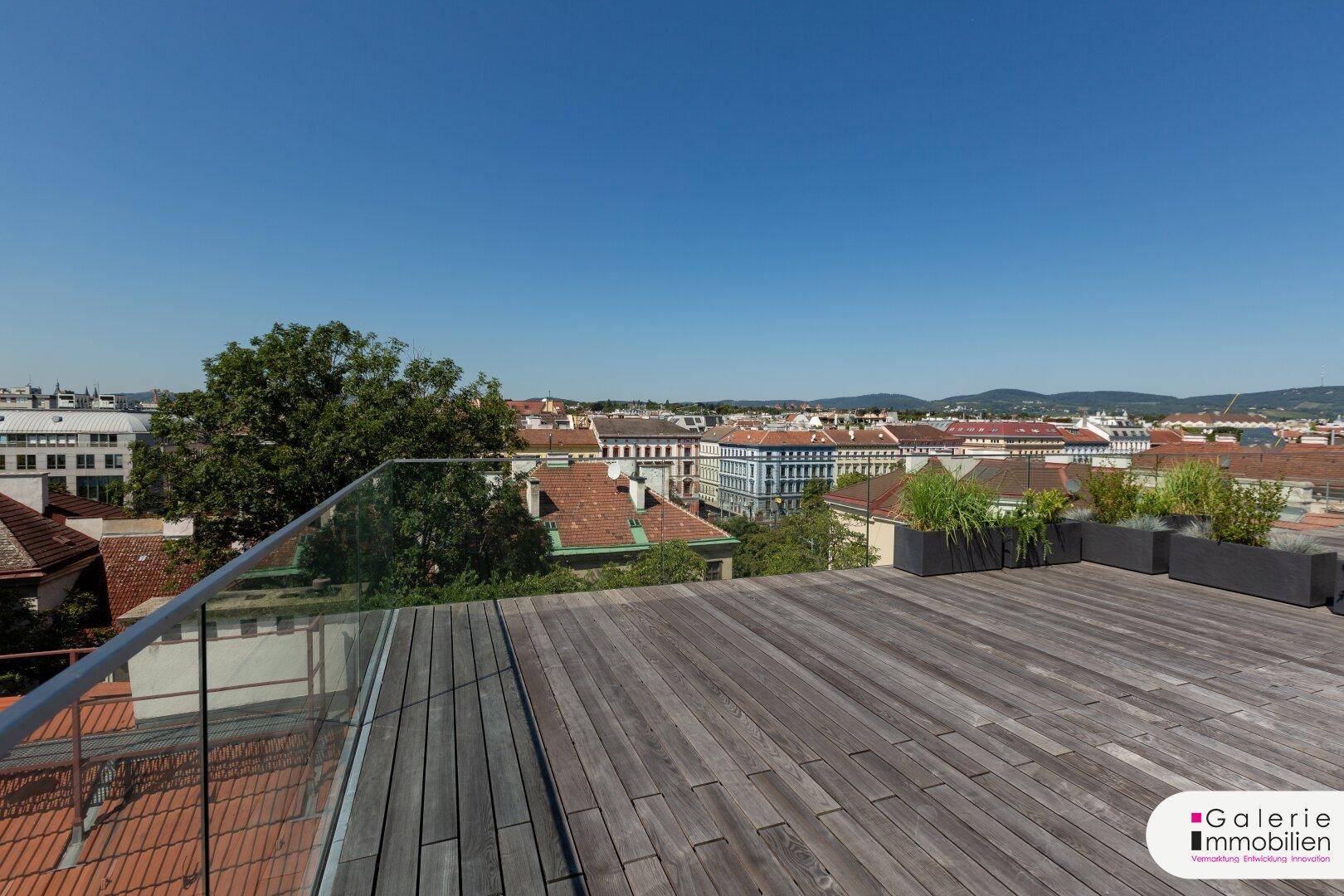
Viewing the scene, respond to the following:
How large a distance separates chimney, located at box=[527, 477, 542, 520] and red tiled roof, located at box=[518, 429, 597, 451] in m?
45.7

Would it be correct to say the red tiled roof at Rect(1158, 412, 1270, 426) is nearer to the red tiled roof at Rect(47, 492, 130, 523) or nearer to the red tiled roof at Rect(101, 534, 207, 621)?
the red tiled roof at Rect(101, 534, 207, 621)

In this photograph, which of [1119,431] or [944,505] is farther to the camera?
[1119,431]

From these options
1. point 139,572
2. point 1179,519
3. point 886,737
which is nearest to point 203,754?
point 886,737

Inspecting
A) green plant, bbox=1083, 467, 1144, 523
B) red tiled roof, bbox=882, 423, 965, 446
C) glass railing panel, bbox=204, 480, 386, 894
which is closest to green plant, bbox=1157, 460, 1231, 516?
green plant, bbox=1083, 467, 1144, 523

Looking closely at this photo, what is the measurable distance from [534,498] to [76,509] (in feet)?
67.2

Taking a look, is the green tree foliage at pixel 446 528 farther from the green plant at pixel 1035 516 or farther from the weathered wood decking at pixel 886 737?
the green plant at pixel 1035 516

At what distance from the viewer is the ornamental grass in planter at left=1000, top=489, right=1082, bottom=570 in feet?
16.3

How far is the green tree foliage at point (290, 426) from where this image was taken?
13156 mm

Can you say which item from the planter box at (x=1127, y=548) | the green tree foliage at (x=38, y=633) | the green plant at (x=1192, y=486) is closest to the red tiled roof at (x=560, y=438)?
the green tree foliage at (x=38, y=633)

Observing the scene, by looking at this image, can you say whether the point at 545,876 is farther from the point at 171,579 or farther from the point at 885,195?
the point at 885,195

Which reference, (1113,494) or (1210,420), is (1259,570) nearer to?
(1113,494)

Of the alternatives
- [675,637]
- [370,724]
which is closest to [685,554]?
[675,637]

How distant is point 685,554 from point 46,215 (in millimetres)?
22715

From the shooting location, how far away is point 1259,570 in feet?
13.7
